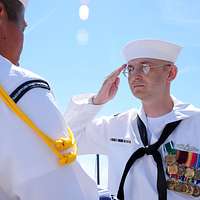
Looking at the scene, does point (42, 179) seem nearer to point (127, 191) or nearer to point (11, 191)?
point (11, 191)

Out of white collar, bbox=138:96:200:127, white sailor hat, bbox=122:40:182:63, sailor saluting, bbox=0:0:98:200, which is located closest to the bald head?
sailor saluting, bbox=0:0:98:200

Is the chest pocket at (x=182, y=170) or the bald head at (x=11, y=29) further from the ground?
the bald head at (x=11, y=29)

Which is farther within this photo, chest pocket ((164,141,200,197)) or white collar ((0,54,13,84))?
chest pocket ((164,141,200,197))

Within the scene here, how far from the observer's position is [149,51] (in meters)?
3.75

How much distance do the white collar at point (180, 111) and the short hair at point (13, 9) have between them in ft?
7.41

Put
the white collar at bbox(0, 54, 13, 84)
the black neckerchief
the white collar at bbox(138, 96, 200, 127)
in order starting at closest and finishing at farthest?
the white collar at bbox(0, 54, 13, 84) < the black neckerchief < the white collar at bbox(138, 96, 200, 127)

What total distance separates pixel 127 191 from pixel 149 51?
1.35 metres

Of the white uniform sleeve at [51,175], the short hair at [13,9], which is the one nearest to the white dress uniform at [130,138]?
the white uniform sleeve at [51,175]

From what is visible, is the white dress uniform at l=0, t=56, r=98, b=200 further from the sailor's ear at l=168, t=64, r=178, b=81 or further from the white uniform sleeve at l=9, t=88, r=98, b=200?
the sailor's ear at l=168, t=64, r=178, b=81

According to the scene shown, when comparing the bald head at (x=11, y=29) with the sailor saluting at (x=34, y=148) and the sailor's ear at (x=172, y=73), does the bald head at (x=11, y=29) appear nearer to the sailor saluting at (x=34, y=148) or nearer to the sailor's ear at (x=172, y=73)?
the sailor saluting at (x=34, y=148)

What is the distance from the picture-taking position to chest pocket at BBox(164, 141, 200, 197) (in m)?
3.16

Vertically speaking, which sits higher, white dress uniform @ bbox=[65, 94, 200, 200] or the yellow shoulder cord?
the yellow shoulder cord

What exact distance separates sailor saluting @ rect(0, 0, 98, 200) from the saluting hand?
257 cm

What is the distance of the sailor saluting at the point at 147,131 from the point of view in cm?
321
